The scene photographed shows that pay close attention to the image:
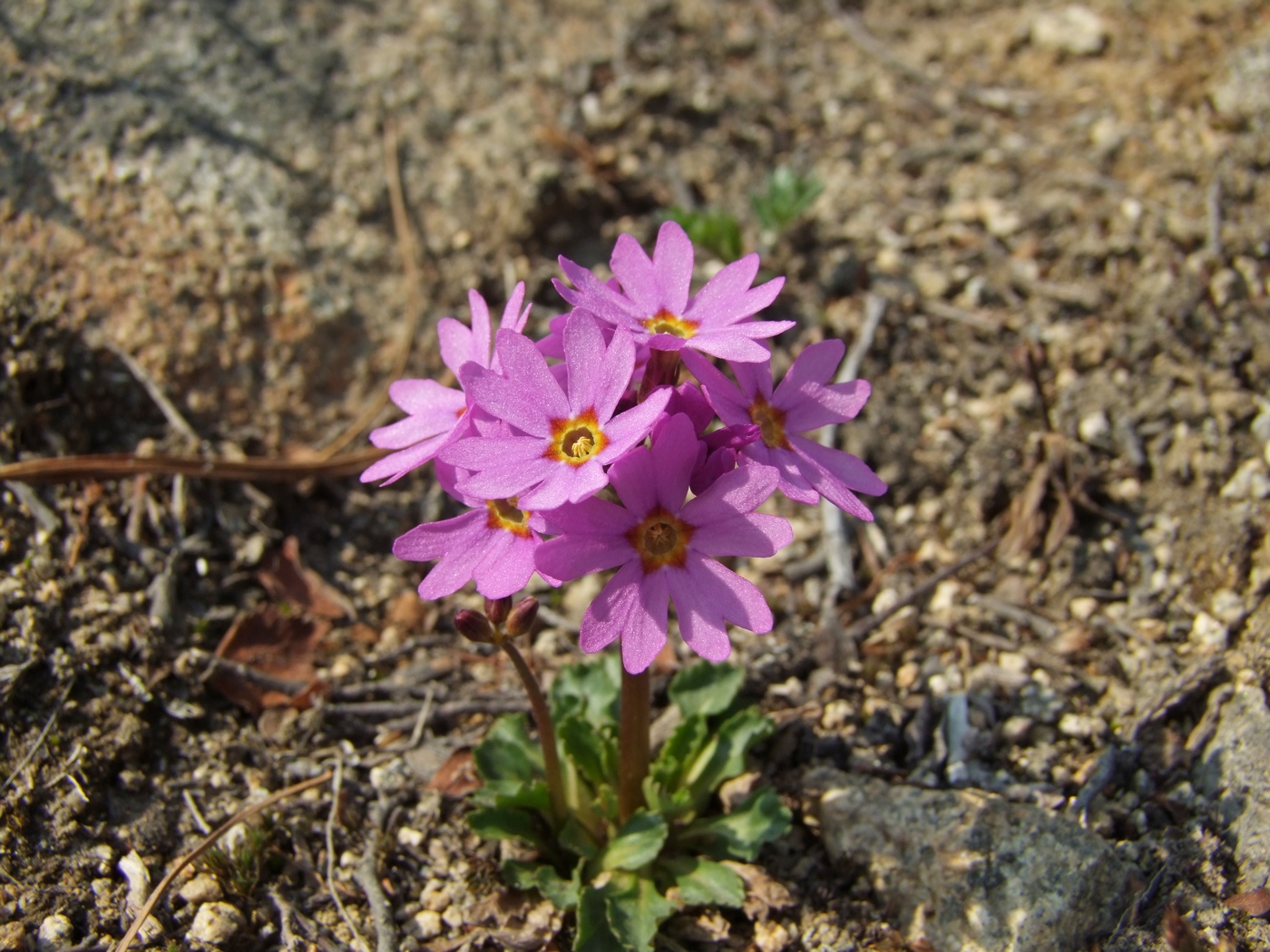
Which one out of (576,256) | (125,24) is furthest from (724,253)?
(125,24)

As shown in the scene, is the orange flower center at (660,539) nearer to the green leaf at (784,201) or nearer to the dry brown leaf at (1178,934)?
the dry brown leaf at (1178,934)

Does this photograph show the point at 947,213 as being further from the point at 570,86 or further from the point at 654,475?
the point at 654,475

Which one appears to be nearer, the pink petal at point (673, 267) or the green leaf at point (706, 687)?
the pink petal at point (673, 267)

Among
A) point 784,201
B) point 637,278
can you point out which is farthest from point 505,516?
point 784,201

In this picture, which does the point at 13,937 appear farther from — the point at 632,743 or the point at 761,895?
the point at 761,895

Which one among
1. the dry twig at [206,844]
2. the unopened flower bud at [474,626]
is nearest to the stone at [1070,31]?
the unopened flower bud at [474,626]

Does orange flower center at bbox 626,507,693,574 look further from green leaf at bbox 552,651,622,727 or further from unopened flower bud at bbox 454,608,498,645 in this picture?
green leaf at bbox 552,651,622,727
